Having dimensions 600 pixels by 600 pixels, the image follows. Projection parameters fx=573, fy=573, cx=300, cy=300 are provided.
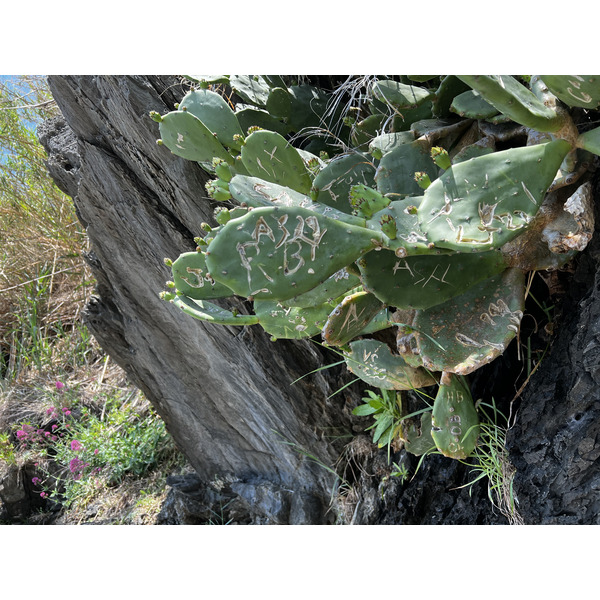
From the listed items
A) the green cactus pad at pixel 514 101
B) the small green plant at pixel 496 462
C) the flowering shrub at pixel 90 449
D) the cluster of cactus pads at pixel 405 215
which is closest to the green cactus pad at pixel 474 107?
the cluster of cactus pads at pixel 405 215

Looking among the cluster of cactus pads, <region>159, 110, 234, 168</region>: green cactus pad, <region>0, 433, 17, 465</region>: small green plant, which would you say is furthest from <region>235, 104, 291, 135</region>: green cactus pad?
<region>0, 433, 17, 465</region>: small green plant

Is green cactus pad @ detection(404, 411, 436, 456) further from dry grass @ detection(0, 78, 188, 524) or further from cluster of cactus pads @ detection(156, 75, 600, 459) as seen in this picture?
dry grass @ detection(0, 78, 188, 524)

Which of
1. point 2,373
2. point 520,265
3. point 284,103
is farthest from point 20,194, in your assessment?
point 520,265

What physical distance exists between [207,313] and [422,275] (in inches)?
17.6

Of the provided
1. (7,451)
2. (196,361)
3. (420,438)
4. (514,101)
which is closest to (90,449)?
(7,451)

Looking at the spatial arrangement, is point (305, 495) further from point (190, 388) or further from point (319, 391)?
point (190, 388)

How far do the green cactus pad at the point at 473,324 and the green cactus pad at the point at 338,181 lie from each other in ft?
0.83

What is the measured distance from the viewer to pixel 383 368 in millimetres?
1157

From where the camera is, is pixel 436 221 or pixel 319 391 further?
pixel 319 391

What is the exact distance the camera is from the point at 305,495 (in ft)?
5.14

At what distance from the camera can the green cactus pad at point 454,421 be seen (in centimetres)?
105

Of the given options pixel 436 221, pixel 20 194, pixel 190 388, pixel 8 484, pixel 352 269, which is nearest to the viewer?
pixel 436 221

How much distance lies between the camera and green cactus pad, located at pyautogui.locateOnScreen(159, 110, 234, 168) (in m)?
1.12

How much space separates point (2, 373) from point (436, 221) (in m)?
2.23
